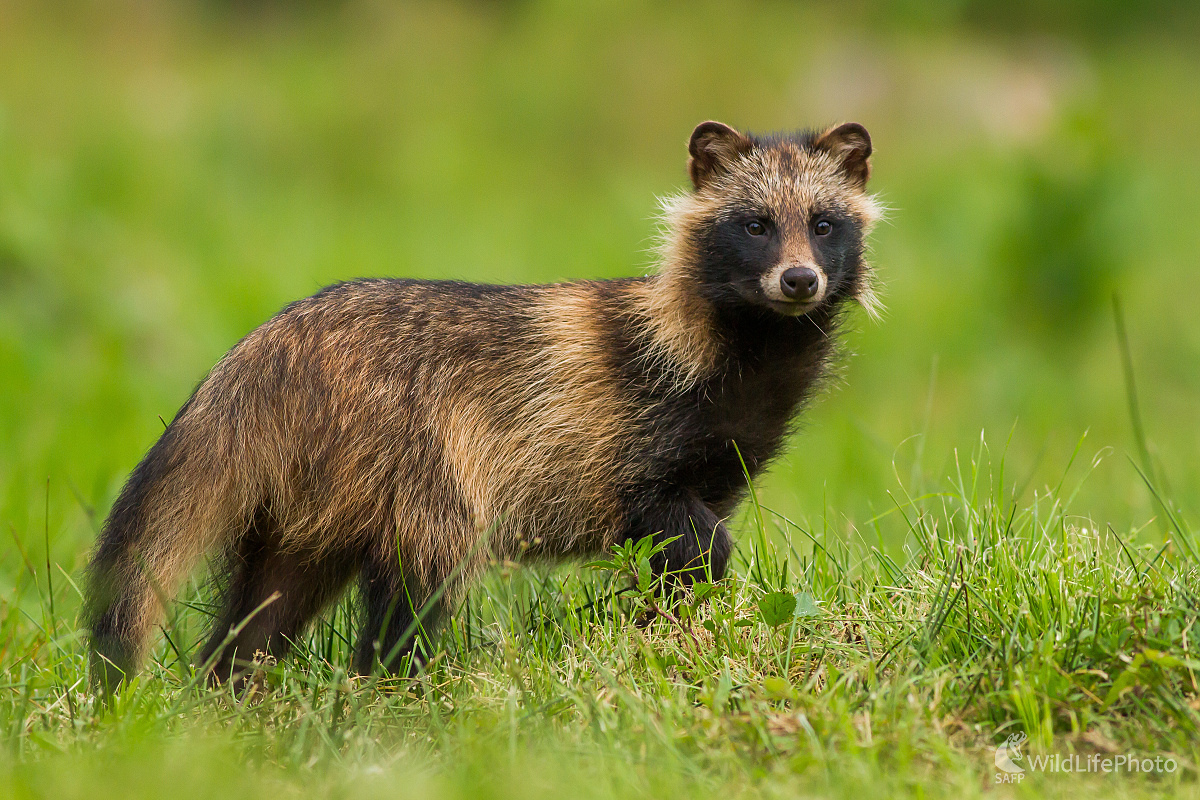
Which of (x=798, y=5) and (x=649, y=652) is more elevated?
(x=798, y=5)

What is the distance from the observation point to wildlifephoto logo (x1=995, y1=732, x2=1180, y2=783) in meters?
3.19

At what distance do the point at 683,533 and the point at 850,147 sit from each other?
1.85 meters

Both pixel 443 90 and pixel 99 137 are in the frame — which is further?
pixel 443 90

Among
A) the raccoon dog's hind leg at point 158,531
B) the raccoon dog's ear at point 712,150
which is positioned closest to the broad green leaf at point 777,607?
the raccoon dog's hind leg at point 158,531

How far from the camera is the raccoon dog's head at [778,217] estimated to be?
469cm

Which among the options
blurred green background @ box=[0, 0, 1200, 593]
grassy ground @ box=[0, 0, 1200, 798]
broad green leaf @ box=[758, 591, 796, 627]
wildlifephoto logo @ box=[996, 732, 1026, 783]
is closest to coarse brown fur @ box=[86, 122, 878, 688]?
grassy ground @ box=[0, 0, 1200, 798]

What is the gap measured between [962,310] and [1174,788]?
29.7 ft

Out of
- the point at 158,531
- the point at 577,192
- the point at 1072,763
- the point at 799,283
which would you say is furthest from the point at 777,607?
the point at 577,192

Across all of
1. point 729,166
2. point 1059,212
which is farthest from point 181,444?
point 1059,212

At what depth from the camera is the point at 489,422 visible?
4.75m

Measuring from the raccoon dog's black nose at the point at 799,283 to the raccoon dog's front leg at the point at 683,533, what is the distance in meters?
0.87

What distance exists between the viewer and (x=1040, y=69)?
21797mm

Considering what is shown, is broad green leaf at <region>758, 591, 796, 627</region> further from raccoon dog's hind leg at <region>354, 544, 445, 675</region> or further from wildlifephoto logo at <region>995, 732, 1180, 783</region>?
raccoon dog's hind leg at <region>354, 544, 445, 675</region>

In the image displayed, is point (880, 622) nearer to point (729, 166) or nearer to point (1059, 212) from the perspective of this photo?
point (729, 166)
